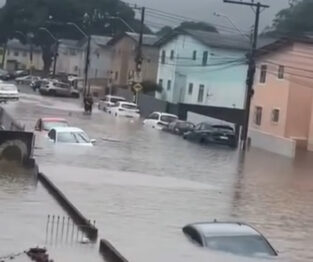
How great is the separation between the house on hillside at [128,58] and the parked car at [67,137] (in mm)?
54751

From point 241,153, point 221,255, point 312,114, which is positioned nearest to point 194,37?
point 312,114

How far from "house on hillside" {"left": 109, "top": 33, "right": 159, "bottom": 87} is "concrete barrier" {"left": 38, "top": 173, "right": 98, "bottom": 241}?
223 feet

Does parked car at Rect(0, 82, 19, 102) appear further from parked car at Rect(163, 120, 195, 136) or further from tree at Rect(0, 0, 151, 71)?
tree at Rect(0, 0, 151, 71)

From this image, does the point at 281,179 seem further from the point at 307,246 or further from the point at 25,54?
the point at 25,54

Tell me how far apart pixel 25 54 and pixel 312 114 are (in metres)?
125

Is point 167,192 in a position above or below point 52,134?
below

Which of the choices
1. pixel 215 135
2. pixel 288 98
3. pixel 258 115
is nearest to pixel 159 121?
pixel 258 115

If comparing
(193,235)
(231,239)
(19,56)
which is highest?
(19,56)

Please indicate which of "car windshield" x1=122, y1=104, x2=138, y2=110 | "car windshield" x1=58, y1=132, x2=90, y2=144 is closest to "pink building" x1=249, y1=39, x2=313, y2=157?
"car windshield" x1=122, y1=104, x2=138, y2=110

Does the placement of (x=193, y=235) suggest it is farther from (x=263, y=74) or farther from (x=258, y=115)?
(x=263, y=74)

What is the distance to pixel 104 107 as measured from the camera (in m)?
80.1

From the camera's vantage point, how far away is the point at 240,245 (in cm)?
1927

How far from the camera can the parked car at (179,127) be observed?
198ft

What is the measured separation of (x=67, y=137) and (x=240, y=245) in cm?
2451
